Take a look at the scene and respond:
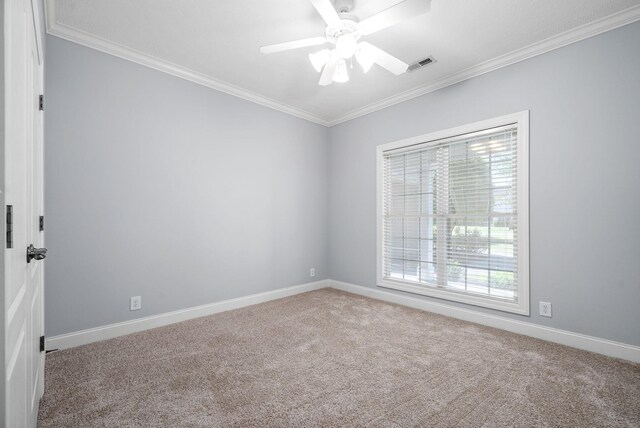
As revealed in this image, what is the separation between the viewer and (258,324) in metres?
3.02

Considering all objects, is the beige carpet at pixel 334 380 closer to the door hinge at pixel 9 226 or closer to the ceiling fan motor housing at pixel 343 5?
the door hinge at pixel 9 226

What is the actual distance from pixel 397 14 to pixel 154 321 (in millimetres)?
3272

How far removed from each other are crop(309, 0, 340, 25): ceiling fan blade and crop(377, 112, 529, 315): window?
1.97 meters

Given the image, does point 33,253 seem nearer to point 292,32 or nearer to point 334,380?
point 334,380

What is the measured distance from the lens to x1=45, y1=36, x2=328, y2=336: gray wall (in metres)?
2.45

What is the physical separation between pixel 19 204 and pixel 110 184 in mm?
1886

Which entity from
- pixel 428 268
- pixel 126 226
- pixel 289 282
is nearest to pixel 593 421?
pixel 428 268

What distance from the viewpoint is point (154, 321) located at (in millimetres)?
2902

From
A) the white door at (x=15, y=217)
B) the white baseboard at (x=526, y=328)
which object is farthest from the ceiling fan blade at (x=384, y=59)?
the white baseboard at (x=526, y=328)

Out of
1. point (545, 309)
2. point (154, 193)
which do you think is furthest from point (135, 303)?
point (545, 309)

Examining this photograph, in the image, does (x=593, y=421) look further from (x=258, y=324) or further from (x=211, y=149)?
(x=211, y=149)

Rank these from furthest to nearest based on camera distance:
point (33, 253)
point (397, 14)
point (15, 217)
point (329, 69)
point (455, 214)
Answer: point (455, 214) → point (329, 69) → point (397, 14) → point (33, 253) → point (15, 217)

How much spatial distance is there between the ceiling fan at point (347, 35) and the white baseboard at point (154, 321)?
2619 millimetres

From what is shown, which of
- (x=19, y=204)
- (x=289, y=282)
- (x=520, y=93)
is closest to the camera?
(x=19, y=204)
